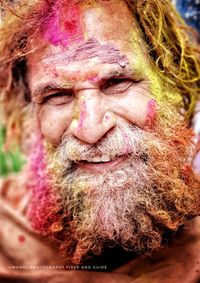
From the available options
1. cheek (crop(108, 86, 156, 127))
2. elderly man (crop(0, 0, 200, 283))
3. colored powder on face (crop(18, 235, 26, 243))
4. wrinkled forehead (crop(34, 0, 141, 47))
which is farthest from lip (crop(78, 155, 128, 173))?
colored powder on face (crop(18, 235, 26, 243))

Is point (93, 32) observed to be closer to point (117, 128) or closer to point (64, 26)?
point (64, 26)

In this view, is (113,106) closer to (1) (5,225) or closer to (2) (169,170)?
(2) (169,170)

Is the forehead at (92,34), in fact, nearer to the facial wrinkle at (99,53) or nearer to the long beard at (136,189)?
the facial wrinkle at (99,53)

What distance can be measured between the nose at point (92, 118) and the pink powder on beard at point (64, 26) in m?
0.17

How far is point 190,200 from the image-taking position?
1.42 metres

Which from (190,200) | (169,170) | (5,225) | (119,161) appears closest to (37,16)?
(119,161)

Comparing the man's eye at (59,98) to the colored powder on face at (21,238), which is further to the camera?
the colored powder on face at (21,238)

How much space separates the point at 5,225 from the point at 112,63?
86 centimetres

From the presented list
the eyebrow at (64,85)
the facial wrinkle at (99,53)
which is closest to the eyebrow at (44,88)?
the eyebrow at (64,85)

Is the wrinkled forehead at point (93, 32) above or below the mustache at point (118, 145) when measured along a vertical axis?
above

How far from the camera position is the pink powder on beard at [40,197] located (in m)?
1.58

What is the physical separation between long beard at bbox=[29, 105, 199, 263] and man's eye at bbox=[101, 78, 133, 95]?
0.12 metres

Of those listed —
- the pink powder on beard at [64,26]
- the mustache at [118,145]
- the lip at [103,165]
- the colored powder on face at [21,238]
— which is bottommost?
the colored powder on face at [21,238]

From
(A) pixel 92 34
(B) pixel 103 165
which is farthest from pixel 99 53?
(B) pixel 103 165
